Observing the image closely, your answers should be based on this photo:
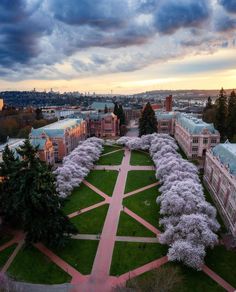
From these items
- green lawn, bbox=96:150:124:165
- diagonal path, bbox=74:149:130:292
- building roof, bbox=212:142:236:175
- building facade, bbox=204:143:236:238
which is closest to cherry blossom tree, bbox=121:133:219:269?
building facade, bbox=204:143:236:238

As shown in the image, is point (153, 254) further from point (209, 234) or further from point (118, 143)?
point (118, 143)

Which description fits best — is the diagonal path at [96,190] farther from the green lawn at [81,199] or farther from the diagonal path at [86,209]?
the diagonal path at [86,209]

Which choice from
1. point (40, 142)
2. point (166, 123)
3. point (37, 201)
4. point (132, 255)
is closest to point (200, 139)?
point (166, 123)

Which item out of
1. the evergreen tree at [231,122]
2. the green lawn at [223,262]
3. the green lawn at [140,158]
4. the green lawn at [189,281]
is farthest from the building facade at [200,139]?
the green lawn at [189,281]

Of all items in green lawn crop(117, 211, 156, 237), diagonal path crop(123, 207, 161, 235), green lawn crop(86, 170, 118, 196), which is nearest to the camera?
green lawn crop(117, 211, 156, 237)

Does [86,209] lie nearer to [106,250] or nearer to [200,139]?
[106,250]

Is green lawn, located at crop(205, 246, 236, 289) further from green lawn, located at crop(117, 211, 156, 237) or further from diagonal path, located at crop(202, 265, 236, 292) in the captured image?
green lawn, located at crop(117, 211, 156, 237)
